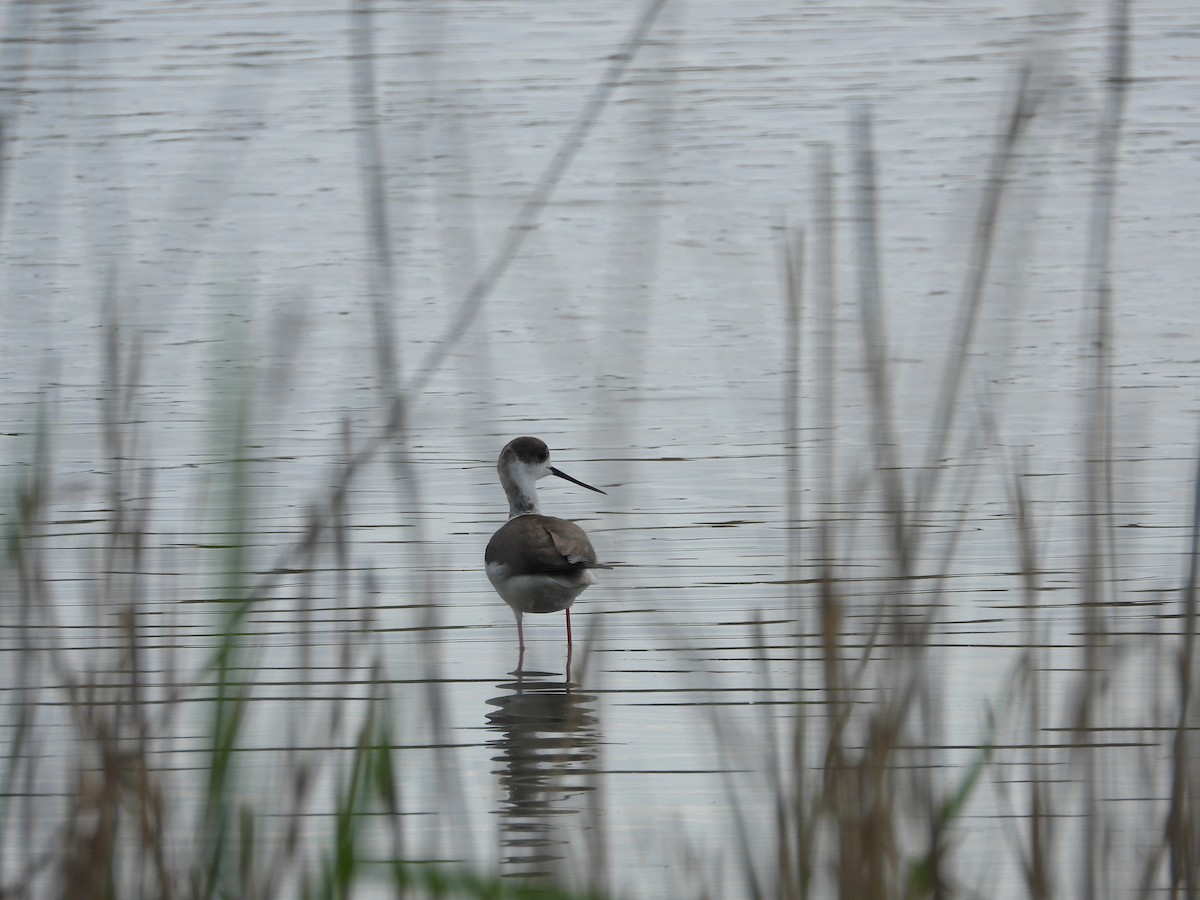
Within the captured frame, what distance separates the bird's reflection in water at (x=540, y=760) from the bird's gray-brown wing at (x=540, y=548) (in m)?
0.36

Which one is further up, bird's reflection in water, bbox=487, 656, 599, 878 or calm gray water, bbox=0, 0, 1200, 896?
calm gray water, bbox=0, 0, 1200, 896

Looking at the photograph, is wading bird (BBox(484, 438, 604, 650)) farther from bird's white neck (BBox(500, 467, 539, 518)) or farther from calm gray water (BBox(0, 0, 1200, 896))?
bird's white neck (BBox(500, 467, 539, 518))

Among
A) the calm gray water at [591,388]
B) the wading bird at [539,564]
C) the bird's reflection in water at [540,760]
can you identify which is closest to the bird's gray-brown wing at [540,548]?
the wading bird at [539,564]

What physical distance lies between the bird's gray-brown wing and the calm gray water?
203 mm

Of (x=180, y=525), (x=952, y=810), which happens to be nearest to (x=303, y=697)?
(x=952, y=810)

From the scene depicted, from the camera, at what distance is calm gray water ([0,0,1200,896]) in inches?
121

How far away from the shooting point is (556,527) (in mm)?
7207

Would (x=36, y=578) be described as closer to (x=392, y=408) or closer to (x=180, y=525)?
(x=392, y=408)

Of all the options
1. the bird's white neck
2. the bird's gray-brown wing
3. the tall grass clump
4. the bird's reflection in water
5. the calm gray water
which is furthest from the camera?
the bird's white neck

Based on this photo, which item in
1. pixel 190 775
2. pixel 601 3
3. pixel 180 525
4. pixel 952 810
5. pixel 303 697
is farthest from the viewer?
pixel 601 3

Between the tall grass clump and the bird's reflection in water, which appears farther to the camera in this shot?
the bird's reflection in water

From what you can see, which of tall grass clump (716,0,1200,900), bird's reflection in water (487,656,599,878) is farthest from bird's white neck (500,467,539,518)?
tall grass clump (716,0,1200,900)

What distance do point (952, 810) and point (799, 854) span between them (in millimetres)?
230

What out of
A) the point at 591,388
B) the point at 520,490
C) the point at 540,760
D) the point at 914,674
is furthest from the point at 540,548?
the point at 914,674
